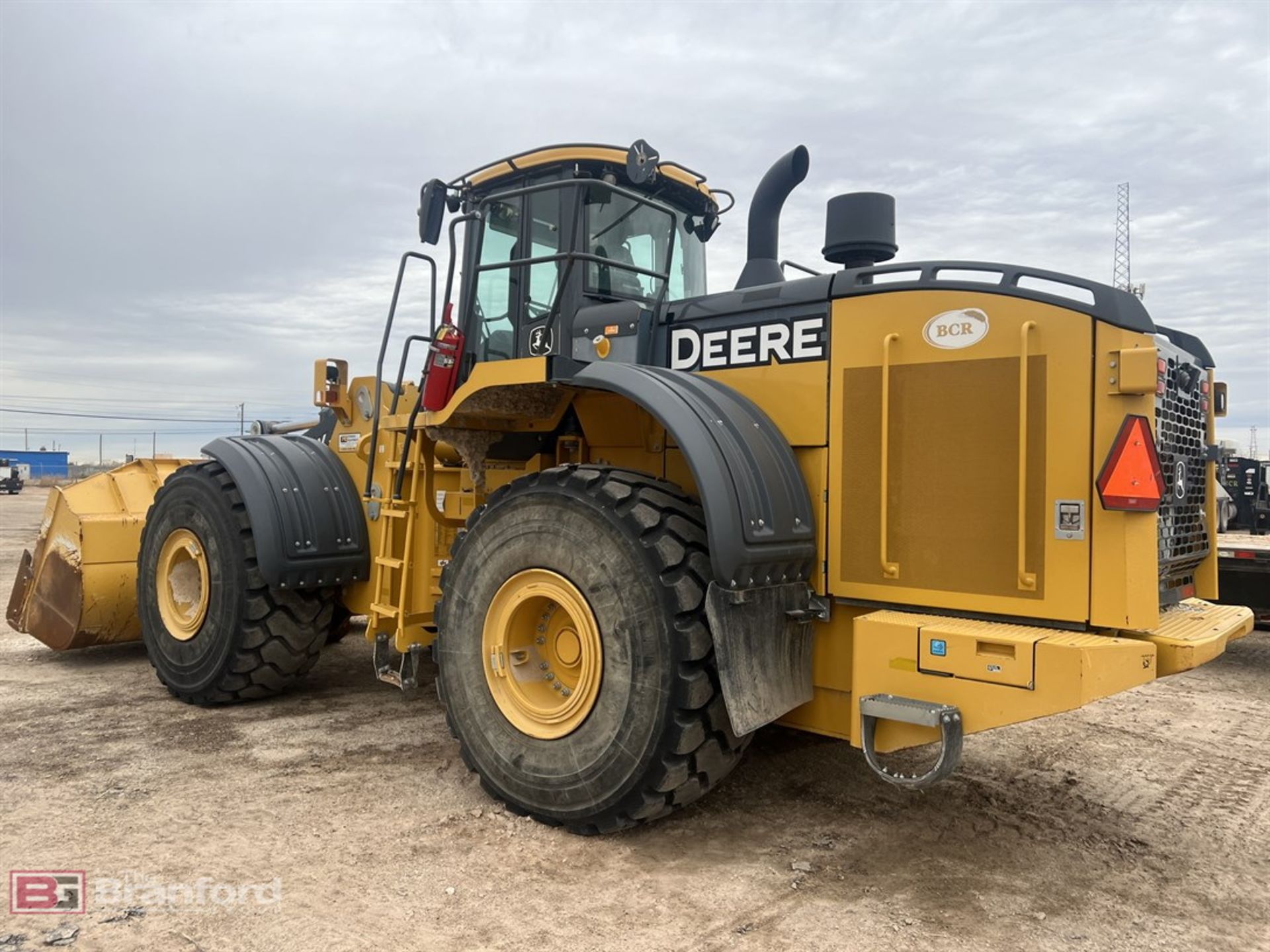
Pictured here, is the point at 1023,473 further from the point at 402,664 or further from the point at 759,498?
the point at 402,664

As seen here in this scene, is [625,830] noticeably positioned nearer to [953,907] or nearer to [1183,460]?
[953,907]

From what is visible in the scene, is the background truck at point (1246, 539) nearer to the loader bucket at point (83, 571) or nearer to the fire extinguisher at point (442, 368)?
the fire extinguisher at point (442, 368)

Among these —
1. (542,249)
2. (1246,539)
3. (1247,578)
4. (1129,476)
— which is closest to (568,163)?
(542,249)

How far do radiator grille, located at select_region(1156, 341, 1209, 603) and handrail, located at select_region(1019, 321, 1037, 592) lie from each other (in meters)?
0.52

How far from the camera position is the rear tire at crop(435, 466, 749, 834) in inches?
134

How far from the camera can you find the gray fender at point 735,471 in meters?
3.35

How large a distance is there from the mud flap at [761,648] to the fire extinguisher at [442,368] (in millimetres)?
2090

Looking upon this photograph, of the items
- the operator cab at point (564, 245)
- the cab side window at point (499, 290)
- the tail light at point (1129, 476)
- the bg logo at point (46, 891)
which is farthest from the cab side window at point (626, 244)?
the bg logo at point (46, 891)

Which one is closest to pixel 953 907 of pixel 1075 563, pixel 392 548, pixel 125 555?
pixel 1075 563

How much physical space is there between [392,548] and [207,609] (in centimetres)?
135

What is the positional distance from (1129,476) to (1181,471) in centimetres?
79

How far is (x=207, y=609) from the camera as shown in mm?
5660

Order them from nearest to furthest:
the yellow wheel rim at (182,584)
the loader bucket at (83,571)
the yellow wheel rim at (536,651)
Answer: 1. the yellow wheel rim at (536,651)
2. the yellow wheel rim at (182,584)
3. the loader bucket at (83,571)

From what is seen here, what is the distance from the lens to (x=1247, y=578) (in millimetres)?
7969
